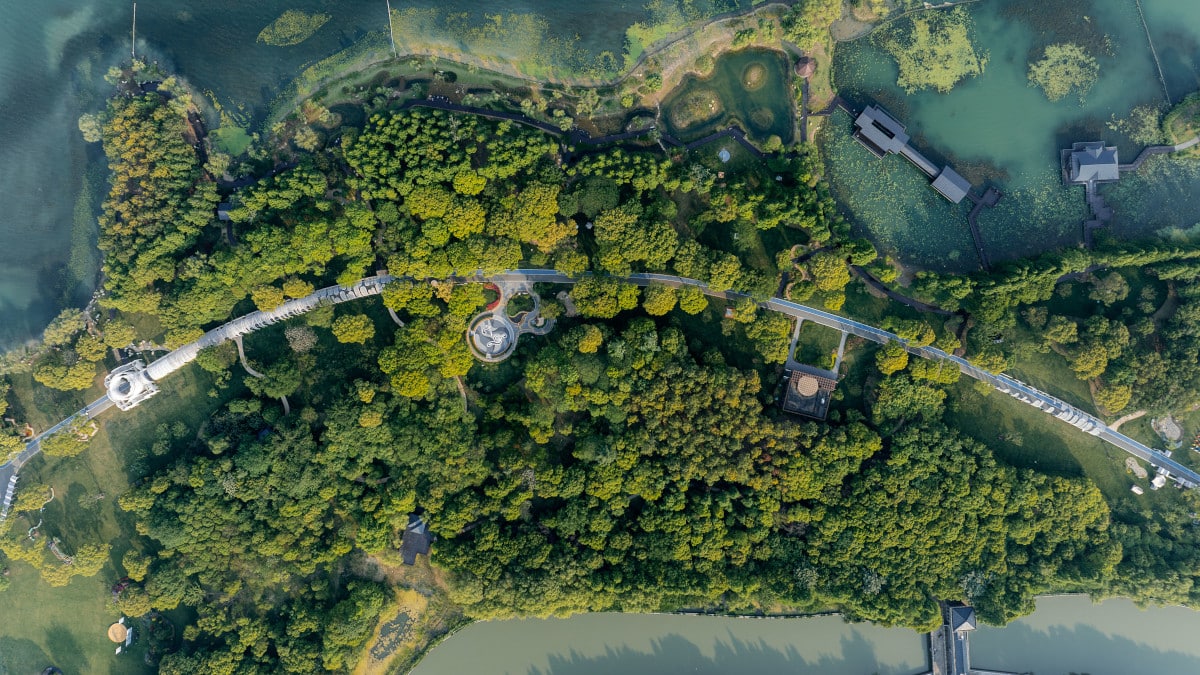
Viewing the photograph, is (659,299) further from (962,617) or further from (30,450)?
(30,450)

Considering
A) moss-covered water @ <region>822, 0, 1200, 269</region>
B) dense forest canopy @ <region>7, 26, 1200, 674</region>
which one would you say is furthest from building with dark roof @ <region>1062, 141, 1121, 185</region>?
dense forest canopy @ <region>7, 26, 1200, 674</region>

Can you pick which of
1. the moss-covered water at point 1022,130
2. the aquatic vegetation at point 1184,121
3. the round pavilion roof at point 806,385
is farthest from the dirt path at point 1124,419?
the round pavilion roof at point 806,385

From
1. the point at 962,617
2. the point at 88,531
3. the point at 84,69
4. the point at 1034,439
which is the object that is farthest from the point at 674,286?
the point at 88,531

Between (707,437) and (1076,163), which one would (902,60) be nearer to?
(1076,163)

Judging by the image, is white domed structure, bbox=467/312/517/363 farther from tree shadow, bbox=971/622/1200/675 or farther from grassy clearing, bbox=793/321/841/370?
tree shadow, bbox=971/622/1200/675

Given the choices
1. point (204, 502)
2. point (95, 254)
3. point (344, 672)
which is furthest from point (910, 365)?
point (95, 254)

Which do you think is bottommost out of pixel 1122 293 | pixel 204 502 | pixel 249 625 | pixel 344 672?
pixel 344 672

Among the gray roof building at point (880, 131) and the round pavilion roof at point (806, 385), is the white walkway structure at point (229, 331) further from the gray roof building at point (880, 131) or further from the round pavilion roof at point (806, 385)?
the gray roof building at point (880, 131)
